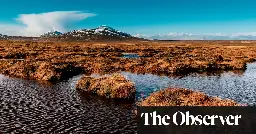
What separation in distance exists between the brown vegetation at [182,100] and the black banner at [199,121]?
894 millimetres

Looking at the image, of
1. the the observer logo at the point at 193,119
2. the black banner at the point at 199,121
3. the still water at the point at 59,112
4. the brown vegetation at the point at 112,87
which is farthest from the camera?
the brown vegetation at the point at 112,87

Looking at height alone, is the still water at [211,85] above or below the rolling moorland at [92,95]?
below

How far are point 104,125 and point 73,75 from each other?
1603 inches

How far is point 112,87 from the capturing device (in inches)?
1831

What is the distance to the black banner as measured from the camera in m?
27.9

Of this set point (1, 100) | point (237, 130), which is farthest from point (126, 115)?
point (1, 100)

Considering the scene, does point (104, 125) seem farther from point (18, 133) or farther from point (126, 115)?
point (18, 133)

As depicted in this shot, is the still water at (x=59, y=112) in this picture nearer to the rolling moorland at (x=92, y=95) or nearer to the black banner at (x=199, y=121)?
the rolling moorland at (x=92, y=95)

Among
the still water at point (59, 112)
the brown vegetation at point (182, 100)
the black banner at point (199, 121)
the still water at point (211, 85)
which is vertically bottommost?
the still water at point (211, 85)

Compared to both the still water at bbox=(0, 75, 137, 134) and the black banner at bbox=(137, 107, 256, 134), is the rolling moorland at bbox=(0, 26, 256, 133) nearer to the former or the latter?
the still water at bbox=(0, 75, 137, 134)

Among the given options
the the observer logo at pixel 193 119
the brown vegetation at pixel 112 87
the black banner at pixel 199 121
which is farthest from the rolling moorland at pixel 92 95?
the the observer logo at pixel 193 119

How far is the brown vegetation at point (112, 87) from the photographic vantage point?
148 feet

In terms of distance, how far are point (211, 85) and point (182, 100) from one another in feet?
87.3

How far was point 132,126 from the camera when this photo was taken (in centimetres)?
3203
